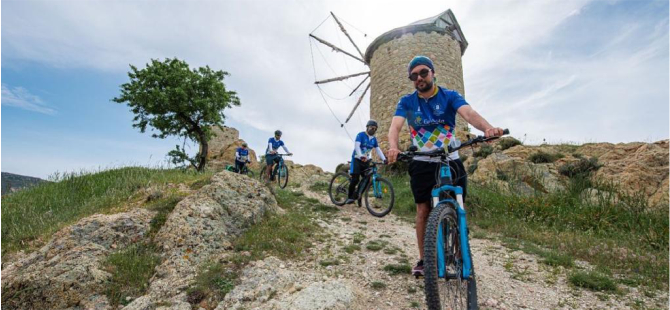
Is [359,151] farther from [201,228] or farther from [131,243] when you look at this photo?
[131,243]

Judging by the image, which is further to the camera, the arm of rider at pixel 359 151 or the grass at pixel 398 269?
the arm of rider at pixel 359 151

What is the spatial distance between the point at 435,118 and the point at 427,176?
668mm

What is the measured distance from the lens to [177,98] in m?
17.6

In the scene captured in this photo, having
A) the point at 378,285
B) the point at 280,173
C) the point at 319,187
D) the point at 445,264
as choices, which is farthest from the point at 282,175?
the point at 445,264

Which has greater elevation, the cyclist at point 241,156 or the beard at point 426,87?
the cyclist at point 241,156

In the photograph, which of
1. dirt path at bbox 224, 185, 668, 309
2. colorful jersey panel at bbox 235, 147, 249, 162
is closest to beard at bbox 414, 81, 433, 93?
dirt path at bbox 224, 185, 668, 309

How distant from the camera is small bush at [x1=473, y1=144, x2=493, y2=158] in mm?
14739

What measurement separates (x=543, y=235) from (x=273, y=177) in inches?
372

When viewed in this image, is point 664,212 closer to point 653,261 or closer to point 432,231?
point 653,261

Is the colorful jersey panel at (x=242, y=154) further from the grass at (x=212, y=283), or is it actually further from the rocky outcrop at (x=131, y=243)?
the grass at (x=212, y=283)

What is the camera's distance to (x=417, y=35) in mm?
20906

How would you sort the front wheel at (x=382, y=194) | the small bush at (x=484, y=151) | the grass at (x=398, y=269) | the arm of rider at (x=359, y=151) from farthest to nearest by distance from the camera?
the small bush at (x=484, y=151)
the arm of rider at (x=359, y=151)
the front wheel at (x=382, y=194)
the grass at (x=398, y=269)

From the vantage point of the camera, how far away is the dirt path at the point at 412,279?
147 inches

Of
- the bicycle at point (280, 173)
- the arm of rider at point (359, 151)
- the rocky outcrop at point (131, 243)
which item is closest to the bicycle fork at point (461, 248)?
the rocky outcrop at point (131, 243)
